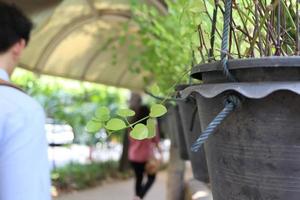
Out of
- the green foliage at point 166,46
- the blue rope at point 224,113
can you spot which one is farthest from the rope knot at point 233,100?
the green foliage at point 166,46

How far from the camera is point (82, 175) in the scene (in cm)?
1066

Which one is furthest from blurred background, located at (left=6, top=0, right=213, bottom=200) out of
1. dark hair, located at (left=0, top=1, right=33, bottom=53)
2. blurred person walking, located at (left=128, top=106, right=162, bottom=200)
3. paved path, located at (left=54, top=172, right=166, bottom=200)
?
dark hair, located at (left=0, top=1, right=33, bottom=53)

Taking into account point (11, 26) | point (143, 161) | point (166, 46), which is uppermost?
point (11, 26)

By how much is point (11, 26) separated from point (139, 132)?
94 centimetres

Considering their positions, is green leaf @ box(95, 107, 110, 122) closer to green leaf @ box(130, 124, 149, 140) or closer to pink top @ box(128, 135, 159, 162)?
green leaf @ box(130, 124, 149, 140)

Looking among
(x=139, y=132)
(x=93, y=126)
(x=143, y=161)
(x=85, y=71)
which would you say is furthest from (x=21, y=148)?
(x=85, y=71)

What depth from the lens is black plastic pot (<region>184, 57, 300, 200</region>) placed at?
3.38 ft

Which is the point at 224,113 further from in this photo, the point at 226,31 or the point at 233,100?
the point at 226,31

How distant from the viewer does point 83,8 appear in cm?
868

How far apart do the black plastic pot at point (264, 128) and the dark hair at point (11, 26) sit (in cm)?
105

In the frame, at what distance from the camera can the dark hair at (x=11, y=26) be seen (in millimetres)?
1909

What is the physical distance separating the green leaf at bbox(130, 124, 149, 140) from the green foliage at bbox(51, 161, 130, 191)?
8.13 m

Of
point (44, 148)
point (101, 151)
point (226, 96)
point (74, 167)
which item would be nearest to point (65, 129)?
point (74, 167)

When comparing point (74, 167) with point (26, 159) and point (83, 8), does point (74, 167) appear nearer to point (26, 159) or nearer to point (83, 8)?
point (83, 8)
